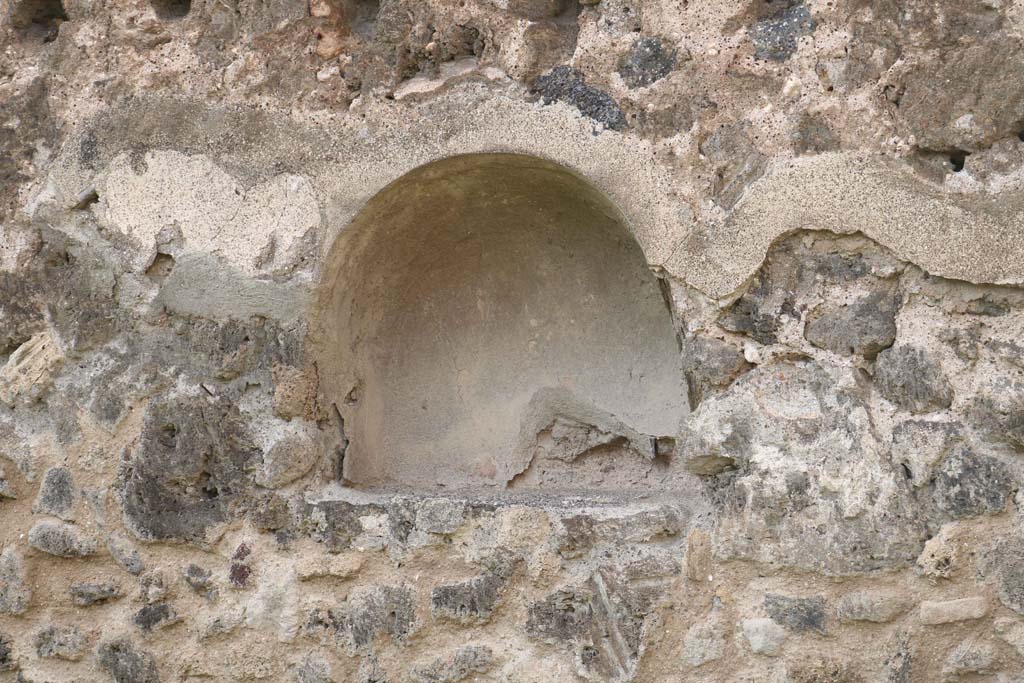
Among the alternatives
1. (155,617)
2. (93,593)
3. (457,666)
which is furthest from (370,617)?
(93,593)

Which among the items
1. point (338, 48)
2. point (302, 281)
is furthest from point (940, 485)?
point (338, 48)

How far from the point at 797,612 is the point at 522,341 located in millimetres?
964

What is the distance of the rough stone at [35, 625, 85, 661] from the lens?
8.98 ft

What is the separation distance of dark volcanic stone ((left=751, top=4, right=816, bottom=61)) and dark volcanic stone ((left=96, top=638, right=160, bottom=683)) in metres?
1.83

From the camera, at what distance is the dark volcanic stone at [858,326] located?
90.4 inches

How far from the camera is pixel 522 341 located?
9.61ft

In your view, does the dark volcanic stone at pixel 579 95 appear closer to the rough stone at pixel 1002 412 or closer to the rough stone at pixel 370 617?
the rough stone at pixel 1002 412

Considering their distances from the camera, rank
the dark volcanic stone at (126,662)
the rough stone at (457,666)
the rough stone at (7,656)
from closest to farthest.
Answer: the rough stone at (457,666) < the dark volcanic stone at (126,662) < the rough stone at (7,656)

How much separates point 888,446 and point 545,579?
73 cm

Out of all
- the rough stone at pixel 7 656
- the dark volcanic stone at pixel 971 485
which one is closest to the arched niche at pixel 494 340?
the dark volcanic stone at pixel 971 485

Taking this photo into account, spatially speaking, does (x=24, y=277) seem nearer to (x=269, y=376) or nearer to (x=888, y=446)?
(x=269, y=376)

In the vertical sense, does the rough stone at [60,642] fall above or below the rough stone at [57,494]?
below

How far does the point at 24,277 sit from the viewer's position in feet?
9.47

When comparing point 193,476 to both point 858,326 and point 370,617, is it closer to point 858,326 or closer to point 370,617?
point 370,617
